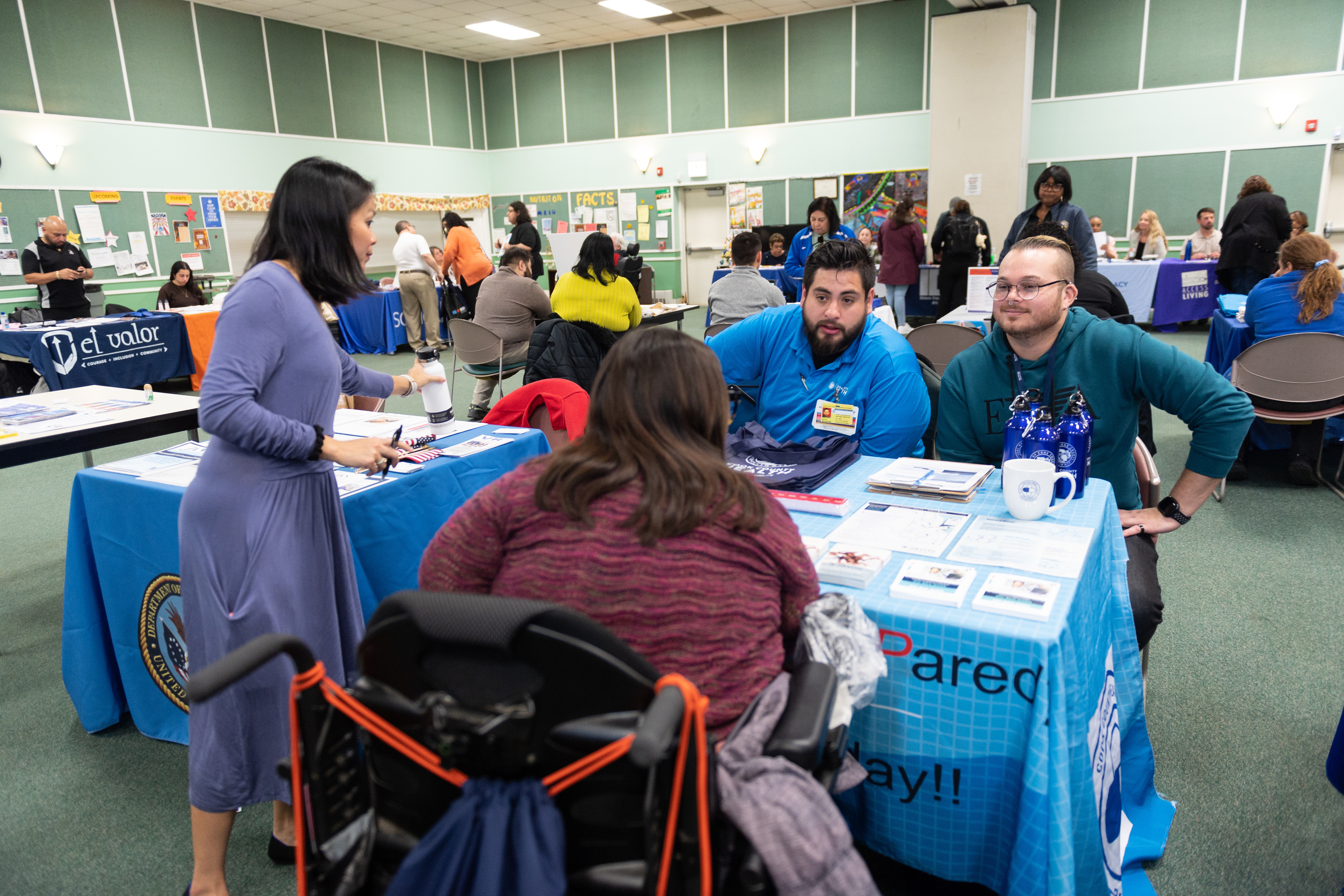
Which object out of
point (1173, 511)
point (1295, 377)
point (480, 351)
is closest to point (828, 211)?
point (480, 351)

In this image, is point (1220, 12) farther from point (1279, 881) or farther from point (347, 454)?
point (347, 454)

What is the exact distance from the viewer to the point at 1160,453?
4.54 meters

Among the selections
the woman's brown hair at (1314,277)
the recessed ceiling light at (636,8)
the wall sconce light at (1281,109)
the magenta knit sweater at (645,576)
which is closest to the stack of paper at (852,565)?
the magenta knit sweater at (645,576)

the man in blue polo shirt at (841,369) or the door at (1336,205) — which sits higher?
the door at (1336,205)

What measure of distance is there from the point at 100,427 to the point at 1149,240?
986 cm

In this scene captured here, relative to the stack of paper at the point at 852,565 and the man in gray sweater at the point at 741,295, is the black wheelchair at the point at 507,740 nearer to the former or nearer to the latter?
the stack of paper at the point at 852,565

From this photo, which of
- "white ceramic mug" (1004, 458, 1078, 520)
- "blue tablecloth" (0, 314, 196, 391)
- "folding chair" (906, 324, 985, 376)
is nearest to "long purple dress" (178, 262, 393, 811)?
"white ceramic mug" (1004, 458, 1078, 520)

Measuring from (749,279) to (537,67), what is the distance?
932cm

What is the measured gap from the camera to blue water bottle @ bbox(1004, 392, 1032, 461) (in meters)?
1.79

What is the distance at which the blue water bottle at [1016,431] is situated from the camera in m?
1.79

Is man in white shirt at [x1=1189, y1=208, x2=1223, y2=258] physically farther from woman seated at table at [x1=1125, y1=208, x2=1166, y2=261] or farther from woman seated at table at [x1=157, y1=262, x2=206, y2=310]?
woman seated at table at [x1=157, y1=262, x2=206, y2=310]

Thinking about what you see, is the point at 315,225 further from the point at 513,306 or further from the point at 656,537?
the point at 513,306

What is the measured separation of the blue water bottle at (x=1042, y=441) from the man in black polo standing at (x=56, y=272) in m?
7.80

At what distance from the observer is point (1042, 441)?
1.76m
